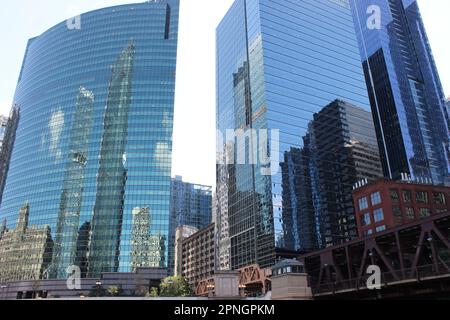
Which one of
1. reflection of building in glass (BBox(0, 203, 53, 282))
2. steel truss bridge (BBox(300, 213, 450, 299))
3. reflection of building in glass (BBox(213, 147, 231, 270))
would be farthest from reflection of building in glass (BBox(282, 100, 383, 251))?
reflection of building in glass (BBox(0, 203, 53, 282))

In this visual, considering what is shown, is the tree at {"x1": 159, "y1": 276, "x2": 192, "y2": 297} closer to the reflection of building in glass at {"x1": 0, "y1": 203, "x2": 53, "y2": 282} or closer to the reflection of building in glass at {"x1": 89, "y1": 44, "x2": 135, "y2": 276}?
the reflection of building in glass at {"x1": 89, "y1": 44, "x2": 135, "y2": 276}

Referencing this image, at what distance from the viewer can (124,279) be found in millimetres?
125125

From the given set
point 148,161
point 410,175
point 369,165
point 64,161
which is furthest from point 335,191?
point 64,161

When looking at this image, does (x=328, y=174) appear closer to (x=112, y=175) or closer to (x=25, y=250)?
(x=112, y=175)

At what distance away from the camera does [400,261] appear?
4072cm

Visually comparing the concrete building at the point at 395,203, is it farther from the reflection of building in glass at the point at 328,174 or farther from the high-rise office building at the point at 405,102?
the high-rise office building at the point at 405,102

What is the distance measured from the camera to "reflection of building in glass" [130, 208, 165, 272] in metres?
129

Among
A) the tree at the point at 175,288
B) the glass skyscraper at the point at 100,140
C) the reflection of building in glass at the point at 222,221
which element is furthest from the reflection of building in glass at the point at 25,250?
the tree at the point at 175,288

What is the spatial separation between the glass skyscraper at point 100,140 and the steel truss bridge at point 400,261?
3393 inches

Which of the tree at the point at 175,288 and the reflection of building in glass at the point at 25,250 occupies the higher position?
the reflection of building in glass at the point at 25,250

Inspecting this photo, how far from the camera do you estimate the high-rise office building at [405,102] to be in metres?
167

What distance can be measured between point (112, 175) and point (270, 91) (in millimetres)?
61110

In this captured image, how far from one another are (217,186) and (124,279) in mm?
62362

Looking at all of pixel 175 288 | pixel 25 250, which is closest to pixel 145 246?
pixel 175 288
